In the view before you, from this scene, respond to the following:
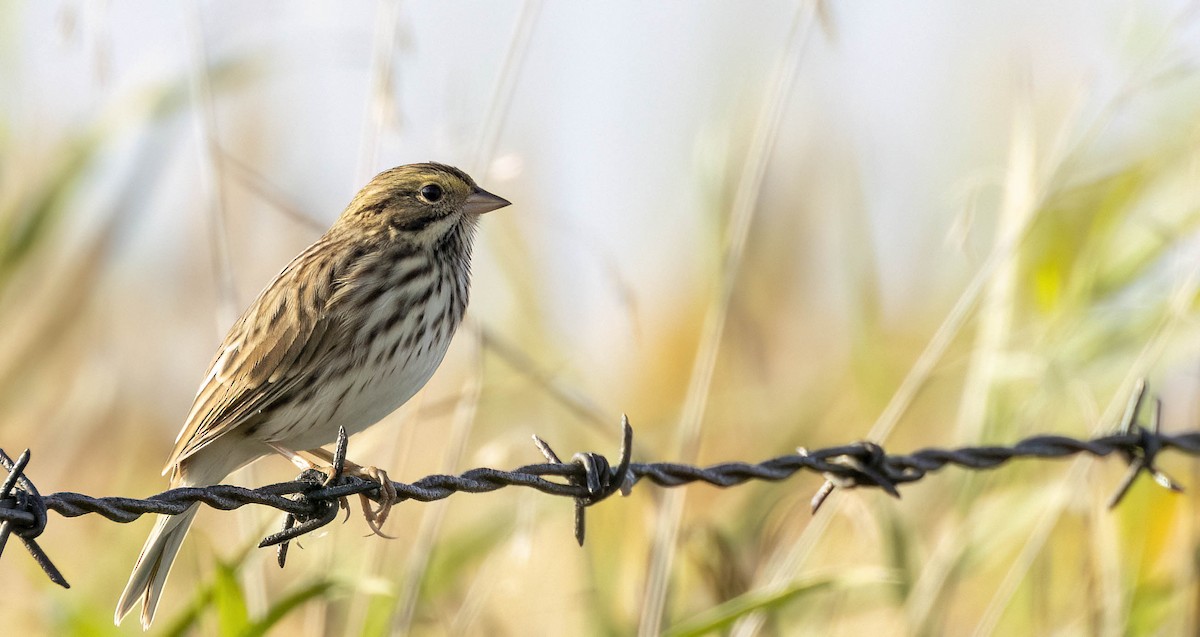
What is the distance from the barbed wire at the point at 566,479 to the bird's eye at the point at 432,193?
3.45 feet

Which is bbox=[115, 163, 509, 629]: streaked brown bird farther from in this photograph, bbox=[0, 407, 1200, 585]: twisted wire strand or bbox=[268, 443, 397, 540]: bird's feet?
bbox=[0, 407, 1200, 585]: twisted wire strand

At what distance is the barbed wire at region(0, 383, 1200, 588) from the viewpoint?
1.95m

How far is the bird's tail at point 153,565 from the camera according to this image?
298cm

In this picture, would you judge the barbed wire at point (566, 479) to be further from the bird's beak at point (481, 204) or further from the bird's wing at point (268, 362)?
the bird's beak at point (481, 204)

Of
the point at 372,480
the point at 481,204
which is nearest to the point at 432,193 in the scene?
the point at 481,204

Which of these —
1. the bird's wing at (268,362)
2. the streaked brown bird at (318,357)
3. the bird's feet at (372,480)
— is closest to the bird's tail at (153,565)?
the streaked brown bird at (318,357)

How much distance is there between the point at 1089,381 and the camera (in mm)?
3895

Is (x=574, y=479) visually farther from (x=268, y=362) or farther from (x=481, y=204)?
(x=481, y=204)

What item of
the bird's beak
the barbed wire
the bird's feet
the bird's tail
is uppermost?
the bird's beak

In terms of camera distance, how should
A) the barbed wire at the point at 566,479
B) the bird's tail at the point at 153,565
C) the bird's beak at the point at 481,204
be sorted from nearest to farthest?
the barbed wire at the point at 566,479 < the bird's tail at the point at 153,565 < the bird's beak at the point at 481,204

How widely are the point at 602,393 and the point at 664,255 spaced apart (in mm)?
843

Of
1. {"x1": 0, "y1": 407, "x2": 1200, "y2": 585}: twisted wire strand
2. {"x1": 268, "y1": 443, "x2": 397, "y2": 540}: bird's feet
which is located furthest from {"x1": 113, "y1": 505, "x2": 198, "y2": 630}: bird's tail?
{"x1": 0, "y1": 407, "x2": 1200, "y2": 585}: twisted wire strand

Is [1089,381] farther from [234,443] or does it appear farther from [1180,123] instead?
[234,443]

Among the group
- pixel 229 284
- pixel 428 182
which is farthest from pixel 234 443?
pixel 428 182
